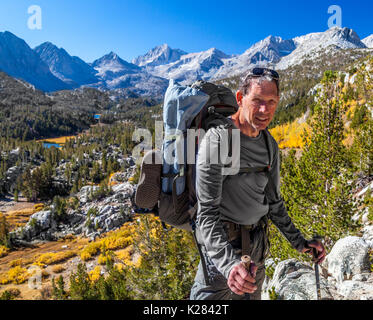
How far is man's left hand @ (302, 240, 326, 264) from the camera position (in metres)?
2.14

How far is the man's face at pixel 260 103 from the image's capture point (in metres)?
1.76

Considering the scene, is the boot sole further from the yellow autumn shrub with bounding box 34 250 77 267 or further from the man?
the yellow autumn shrub with bounding box 34 250 77 267

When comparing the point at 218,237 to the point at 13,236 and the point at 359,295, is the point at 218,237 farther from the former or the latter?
the point at 13,236

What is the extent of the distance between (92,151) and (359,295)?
90944 millimetres

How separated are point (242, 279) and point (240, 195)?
625 mm

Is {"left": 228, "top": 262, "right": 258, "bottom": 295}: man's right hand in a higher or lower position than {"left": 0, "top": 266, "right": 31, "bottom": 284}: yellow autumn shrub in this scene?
higher

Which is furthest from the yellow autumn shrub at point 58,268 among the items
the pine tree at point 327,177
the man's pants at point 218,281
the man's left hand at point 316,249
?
the man's left hand at point 316,249

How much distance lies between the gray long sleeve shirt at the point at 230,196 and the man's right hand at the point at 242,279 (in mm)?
47

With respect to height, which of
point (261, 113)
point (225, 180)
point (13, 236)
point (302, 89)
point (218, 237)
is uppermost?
point (302, 89)

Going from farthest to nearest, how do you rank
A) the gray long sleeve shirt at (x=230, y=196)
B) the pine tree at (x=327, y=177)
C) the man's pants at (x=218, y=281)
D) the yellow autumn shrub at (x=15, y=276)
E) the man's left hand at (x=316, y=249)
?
1. the yellow autumn shrub at (x=15, y=276)
2. the pine tree at (x=327, y=177)
3. the man's left hand at (x=316, y=249)
4. the man's pants at (x=218, y=281)
5. the gray long sleeve shirt at (x=230, y=196)

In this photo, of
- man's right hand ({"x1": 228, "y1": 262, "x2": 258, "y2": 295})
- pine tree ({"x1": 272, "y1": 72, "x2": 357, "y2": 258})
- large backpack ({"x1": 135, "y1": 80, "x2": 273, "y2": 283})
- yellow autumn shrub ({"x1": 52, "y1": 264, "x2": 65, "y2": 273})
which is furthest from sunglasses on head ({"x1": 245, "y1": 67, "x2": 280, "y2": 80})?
yellow autumn shrub ({"x1": 52, "y1": 264, "x2": 65, "y2": 273})

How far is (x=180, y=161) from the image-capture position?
1.88m

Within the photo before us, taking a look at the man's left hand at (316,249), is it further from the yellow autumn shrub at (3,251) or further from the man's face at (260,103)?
the yellow autumn shrub at (3,251)
